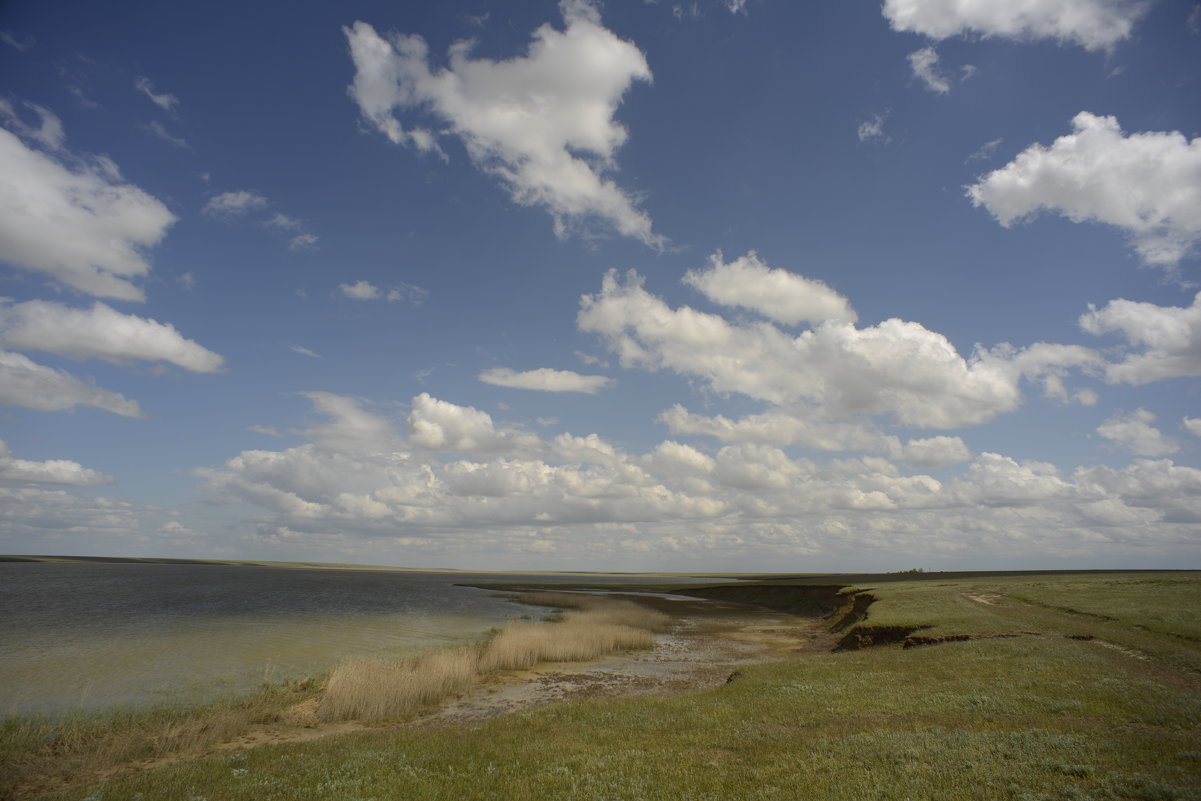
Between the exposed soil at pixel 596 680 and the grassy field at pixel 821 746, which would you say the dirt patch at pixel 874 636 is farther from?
the grassy field at pixel 821 746

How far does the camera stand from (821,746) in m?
14.1

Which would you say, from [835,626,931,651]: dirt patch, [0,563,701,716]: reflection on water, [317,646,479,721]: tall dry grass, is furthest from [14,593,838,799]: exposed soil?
[0,563,701,716]: reflection on water

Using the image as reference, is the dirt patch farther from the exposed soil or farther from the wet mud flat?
the exposed soil

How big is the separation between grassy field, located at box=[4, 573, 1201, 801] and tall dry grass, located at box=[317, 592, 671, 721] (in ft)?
17.5

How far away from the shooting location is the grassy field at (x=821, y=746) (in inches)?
453

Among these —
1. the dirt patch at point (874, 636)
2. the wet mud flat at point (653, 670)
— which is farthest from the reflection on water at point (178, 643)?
the dirt patch at point (874, 636)

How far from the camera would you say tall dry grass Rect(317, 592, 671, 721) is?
2377 centimetres

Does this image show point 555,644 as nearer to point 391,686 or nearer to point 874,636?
point 391,686

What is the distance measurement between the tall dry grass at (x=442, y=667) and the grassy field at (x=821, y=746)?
5328 mm

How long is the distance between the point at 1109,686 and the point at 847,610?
40.4m

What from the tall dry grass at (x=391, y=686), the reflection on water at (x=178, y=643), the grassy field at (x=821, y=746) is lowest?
the reflection on water at (x=178, y=643)

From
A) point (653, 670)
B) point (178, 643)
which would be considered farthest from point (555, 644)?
point (178, 643)

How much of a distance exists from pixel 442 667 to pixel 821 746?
21335mm

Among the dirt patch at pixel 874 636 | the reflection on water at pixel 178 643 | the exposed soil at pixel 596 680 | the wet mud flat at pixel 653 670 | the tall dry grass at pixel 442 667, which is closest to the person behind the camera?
the exposed soil at pixel 596 680
